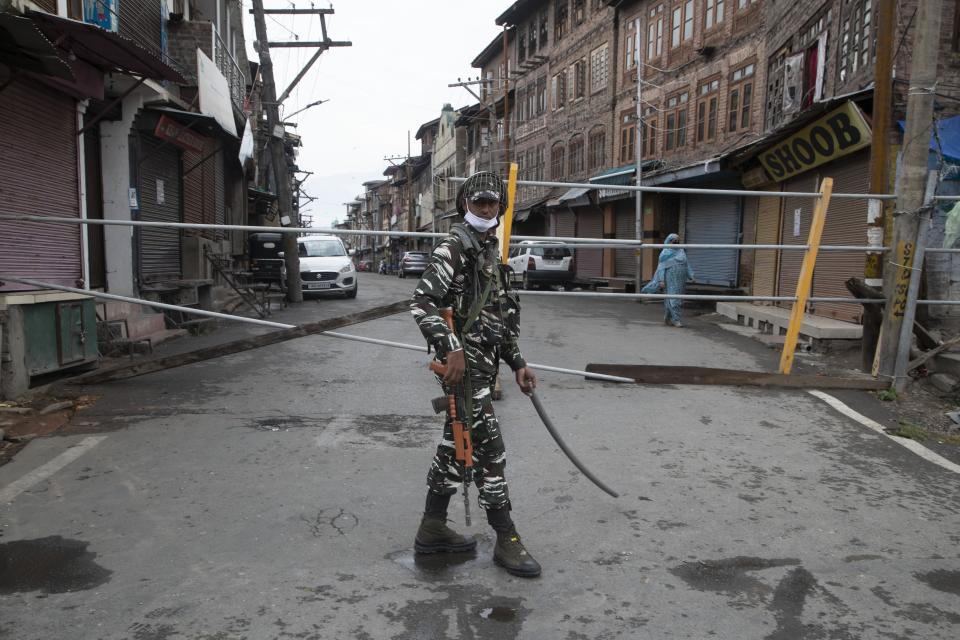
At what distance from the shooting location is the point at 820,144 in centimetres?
1209

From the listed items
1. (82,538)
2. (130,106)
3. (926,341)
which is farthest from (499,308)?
(130,106)

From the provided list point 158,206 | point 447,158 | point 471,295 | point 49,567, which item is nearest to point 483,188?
point 471,295

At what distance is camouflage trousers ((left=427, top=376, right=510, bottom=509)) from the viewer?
3.29m

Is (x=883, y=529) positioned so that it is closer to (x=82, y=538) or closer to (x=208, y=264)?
(x=82, y=538)

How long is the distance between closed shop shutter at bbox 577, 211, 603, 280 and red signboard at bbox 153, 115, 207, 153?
680 inches

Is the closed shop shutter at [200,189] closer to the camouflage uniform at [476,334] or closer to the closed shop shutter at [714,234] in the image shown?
the camouflage uniform at [476,334]

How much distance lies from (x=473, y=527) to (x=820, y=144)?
10986mm

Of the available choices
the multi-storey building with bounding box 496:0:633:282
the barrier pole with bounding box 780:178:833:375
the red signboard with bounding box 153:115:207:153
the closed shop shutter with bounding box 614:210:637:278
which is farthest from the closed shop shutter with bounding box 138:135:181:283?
the closed shop shutter with bounding box 614:210:637:278

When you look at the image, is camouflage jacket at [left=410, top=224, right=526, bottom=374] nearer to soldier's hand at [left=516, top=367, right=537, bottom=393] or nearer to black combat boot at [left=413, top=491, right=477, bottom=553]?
soldier's hand at [left=516, top=367, right=537, bottom=393]

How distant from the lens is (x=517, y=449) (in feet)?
16.4

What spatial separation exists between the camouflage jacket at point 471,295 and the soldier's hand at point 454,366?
3.1 inches

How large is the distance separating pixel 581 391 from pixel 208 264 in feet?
34.2

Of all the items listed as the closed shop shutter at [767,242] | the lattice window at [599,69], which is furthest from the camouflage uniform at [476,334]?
the lattice window at [599,69]

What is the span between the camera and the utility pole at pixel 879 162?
7.20m
